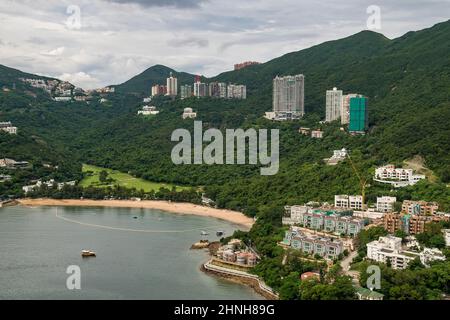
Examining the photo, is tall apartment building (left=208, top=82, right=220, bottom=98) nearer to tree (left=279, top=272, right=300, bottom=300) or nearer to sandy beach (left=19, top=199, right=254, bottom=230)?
sandy beach (left=19, top=199, right=254, bottom=230)

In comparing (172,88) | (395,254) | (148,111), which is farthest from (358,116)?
(172,88)

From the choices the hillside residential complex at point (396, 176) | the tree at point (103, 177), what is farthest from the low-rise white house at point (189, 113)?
the hillside residential complex at point (396, 176)

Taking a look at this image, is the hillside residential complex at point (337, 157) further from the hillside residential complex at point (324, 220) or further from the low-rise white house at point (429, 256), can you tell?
the low-rise white house at point (429, 256)

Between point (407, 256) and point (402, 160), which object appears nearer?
point (407, 256)

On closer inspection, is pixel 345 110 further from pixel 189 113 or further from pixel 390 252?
pixel 390 252

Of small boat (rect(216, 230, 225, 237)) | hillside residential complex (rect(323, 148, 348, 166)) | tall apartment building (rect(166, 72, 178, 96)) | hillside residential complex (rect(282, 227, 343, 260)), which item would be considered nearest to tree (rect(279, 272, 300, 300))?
hillside residential complex (rect(282, 227, 343, 260))
